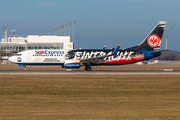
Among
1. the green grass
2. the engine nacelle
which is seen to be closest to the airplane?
the engine nacelle

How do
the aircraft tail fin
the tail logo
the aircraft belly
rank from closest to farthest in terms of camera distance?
the aircraft belly, the aircraft tail fin, the tail logo

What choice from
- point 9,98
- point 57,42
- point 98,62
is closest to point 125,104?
point 9,98

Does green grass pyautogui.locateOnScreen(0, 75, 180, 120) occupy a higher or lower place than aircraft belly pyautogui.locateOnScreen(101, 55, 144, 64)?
lower

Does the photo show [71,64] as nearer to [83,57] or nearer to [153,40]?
[83,57]

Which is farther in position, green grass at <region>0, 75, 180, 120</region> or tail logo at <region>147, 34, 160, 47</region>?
tail logo at <region>147, 34, 160, 47</region>

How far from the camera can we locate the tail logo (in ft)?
196

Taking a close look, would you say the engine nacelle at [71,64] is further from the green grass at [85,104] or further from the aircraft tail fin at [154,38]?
the green grass at [85,104]

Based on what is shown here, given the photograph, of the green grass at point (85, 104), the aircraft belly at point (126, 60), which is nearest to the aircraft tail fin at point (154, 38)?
the aircraft belly at point (126, 60)

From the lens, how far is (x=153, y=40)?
5975cm

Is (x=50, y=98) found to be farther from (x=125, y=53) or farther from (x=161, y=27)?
(x=161, y=27)

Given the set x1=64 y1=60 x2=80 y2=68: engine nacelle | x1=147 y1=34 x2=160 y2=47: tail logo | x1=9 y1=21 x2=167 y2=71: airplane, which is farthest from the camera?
x1=147 y1=34 x2=160 y2=47: tail logo

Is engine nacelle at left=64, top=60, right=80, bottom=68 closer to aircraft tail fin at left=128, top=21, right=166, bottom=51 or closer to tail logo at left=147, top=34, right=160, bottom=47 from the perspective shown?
aircraft tail fin at left=128, top=21, right=166, bottom=51

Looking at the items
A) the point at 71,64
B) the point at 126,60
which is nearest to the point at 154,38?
the point at 126,60

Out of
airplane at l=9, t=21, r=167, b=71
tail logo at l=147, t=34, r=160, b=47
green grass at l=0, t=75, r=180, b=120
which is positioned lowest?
green grass at l=0, t=75, r=180, b=120
